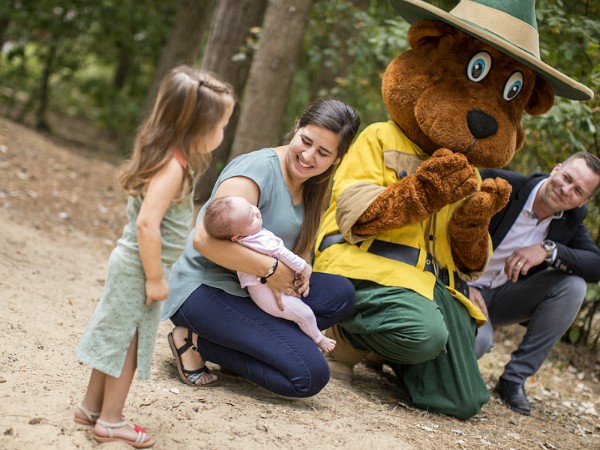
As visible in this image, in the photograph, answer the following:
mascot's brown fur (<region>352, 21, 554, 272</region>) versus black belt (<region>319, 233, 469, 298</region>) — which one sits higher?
mascot's brown fur (<region>352, 21, 554, 272</region>)

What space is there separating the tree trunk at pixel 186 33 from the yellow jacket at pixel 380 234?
596 centimetres

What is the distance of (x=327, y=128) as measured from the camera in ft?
10.9

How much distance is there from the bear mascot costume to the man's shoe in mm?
497

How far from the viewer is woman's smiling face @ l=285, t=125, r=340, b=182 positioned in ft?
10.8

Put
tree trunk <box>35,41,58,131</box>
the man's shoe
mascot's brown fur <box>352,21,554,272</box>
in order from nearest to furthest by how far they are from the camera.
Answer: mascot's brown fur <box>352,21,554,272</box>, the man's shoe, tree trunk <box>35,41,58,131</box>

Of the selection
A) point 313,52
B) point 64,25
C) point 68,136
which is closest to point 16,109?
point 68,136

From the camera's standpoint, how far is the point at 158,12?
37.8 ft

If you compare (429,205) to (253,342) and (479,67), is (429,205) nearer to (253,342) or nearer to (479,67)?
(479,67)

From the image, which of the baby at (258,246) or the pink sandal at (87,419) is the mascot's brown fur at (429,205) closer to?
the baby at (258,246)

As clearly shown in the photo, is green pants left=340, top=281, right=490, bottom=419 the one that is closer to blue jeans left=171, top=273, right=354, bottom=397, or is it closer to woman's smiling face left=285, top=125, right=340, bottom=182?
blue jeans left=171, top=273, right=354, bottom=397

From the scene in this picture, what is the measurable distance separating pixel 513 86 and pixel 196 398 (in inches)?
87.1

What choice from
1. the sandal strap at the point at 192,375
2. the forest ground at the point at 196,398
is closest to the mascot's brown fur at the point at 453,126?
the forest ground at the point at 196,398

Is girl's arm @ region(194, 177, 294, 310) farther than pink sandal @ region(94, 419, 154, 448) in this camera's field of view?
Yes

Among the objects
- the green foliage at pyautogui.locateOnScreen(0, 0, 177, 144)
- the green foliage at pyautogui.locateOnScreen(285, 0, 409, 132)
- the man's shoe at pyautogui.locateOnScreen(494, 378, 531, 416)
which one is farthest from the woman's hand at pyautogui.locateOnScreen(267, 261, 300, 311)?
the green foliage at pyautogui.locateOnScreen(0, 0, 177, 144)
